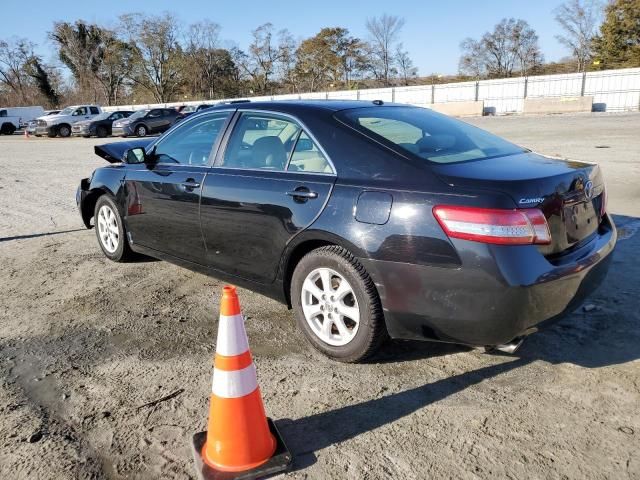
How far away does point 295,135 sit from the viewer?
3.57 meters

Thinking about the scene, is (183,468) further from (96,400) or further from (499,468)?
(499,468)

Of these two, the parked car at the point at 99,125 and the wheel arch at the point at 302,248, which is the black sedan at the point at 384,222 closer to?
the wheel arch at the point at 302,248

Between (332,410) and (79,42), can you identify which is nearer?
(332,410)

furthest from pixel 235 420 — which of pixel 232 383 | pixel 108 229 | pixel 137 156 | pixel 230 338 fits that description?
pixel 108 229

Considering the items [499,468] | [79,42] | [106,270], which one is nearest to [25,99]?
[79,42]

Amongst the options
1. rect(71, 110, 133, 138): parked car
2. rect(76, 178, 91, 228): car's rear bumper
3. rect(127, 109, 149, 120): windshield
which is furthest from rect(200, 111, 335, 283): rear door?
rect(71, 110, 133, 138): parked car

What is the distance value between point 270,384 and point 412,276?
1026 millimetres

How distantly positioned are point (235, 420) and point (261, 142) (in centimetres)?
210

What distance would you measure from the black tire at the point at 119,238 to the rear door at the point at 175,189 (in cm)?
26

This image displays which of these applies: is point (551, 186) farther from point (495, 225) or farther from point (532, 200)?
point (495, 225)

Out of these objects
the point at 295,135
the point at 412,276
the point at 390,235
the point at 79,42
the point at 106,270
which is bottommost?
the point at 106,270

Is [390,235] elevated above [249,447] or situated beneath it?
elevated above

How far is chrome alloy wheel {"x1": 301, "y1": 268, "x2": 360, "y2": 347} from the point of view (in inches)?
124

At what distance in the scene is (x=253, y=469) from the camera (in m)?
2.30
